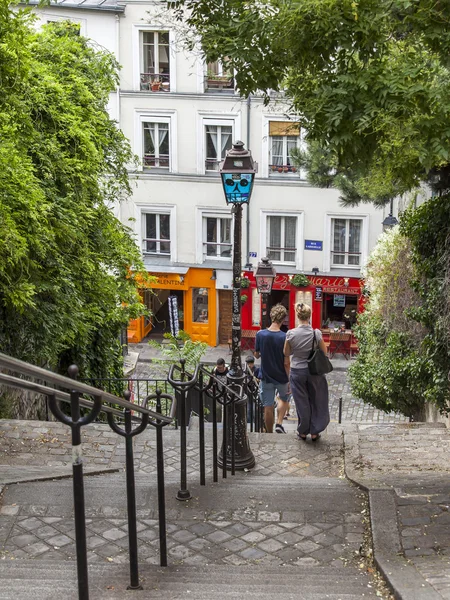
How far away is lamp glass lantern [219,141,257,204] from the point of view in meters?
7.79

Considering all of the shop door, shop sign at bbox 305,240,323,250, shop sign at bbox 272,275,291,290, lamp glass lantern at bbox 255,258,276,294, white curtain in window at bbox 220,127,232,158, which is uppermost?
white curtain in window at bbox 220,127,232,158

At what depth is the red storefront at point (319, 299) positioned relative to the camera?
24250 mm

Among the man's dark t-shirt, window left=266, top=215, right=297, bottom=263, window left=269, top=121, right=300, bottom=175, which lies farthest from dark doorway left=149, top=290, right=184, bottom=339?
the man's dark t-shirt

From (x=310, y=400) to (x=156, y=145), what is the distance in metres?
18.2

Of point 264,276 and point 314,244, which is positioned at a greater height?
point 314,244

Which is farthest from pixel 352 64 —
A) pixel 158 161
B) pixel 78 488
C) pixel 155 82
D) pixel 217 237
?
pixel 158 161

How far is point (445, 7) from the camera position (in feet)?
17.9

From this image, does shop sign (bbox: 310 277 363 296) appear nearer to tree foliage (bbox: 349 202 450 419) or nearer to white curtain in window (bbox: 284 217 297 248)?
white curtain in window (bbox: 284 217 297 248)

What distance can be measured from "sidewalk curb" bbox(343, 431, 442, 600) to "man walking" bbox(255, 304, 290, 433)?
2.57 meters

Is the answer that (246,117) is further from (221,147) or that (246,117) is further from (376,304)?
(376,304)

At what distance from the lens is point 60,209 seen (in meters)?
10.2

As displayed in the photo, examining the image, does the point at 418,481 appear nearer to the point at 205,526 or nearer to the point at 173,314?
the point at 205,526

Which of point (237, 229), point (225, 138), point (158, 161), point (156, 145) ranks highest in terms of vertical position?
point (225, 138)

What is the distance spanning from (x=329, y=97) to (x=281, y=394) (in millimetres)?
4587
